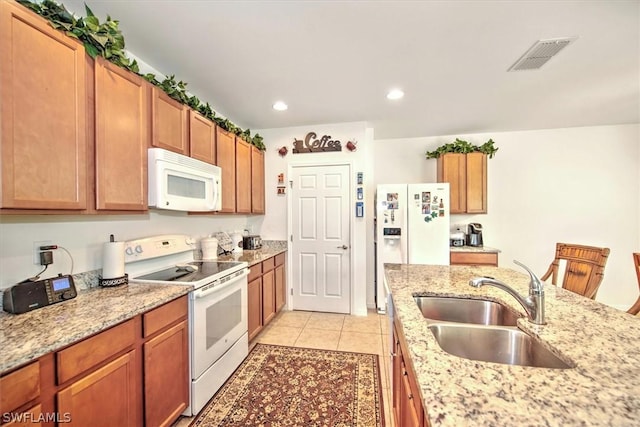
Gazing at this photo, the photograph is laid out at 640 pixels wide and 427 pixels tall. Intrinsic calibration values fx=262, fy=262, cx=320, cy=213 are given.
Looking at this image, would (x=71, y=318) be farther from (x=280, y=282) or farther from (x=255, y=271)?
(x=280, y=282)

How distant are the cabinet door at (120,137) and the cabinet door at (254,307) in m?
1.31

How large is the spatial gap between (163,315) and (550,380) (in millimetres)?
1726

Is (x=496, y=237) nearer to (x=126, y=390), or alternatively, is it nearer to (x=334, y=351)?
(x=334, y=351)

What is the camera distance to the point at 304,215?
3.68m

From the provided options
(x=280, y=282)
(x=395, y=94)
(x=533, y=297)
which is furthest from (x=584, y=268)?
(x=280, y=282)

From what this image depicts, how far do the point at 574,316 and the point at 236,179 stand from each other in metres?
2.87

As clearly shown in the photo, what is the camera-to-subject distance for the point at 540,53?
199 centimetres

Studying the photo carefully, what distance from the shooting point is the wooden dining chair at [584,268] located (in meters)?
1.76

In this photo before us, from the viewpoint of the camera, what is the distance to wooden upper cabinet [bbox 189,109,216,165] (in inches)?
88.4

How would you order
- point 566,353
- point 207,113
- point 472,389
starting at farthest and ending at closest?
1. point 207,113
2. point 566,353
3. point 472,389

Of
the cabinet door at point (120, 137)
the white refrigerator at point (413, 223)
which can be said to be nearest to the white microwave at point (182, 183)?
the cabinet door at point (120, 137)

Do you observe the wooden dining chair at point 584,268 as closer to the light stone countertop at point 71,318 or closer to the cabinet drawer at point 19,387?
the light stone countertop at point 71,318

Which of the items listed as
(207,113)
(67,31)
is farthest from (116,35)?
(207,113)

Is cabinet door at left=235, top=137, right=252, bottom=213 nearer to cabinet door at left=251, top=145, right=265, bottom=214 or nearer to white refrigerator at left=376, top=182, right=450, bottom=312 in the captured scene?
cabinet door at left=251, top=145, right=265, bottom=214
